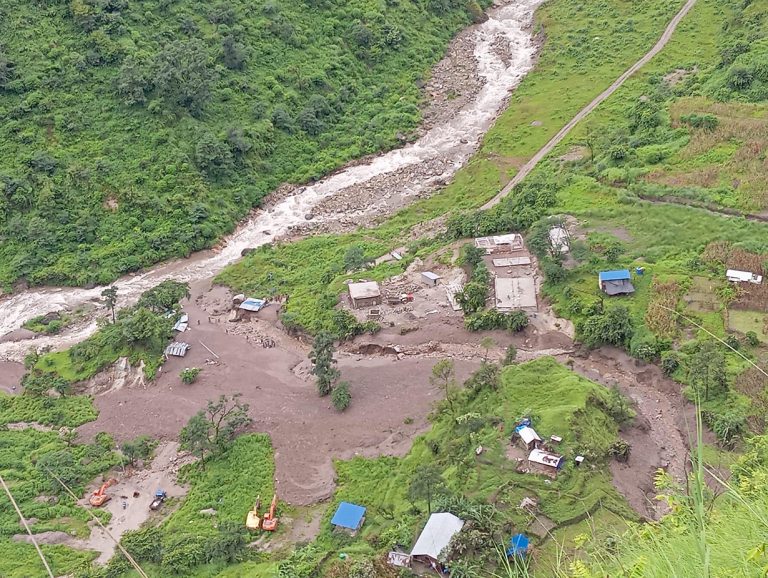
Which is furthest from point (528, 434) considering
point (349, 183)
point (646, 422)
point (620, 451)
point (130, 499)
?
point (349, 183)

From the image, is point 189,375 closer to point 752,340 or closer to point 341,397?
point 341,397

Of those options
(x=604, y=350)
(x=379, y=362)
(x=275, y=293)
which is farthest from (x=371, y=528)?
(x=275, y=293)

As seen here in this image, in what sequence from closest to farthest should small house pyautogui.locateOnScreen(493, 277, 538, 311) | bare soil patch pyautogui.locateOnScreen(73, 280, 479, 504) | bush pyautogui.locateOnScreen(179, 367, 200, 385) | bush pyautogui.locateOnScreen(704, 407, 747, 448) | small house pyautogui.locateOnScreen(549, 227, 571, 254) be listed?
bush pyautogui.locateOnScreen(704, 407, 747, 448), bare soil patch pyautogui.locateOnScreen(73, 280, 479, 504), small house pyautogui.locateOnScreen(493, 277, 538, 311), bush pyautogui.locateOnScreen(179, 367, 200, 385), small house pyautogui.locateOnScreen(549, 227, 571, 254)

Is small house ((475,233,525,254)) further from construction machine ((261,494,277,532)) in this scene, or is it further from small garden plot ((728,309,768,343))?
construction machine ((261,494,277,532))

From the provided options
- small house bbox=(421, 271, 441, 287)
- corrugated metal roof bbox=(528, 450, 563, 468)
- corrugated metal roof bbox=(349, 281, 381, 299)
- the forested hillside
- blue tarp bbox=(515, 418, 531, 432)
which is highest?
the forested hillside

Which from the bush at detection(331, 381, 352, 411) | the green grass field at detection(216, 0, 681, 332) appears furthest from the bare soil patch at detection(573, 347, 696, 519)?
the green grass field at detection(216, 0, 681, 332)

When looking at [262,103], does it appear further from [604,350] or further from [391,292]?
[604,350]

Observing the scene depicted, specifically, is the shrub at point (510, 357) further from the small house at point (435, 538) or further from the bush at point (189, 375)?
the bush at point (189, 375)
